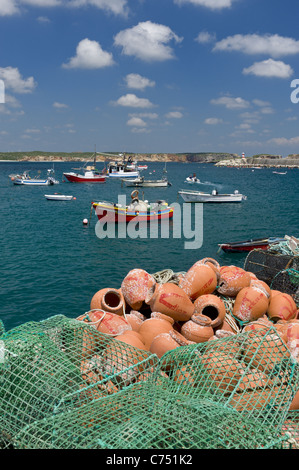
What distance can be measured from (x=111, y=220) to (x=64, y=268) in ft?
31.2

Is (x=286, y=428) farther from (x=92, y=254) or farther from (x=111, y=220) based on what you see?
(x=111, y=220)

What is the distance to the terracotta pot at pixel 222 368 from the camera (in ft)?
12.3

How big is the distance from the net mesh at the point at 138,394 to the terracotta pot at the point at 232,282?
2517 mm

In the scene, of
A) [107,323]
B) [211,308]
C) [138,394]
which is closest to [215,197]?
[211,308]

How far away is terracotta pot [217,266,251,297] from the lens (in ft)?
22.4

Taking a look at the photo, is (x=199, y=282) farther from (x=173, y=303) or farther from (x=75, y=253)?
(x=75, y=253)

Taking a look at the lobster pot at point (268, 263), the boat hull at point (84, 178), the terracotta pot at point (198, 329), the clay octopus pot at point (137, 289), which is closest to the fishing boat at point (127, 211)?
the lobster pot at point (268, 263)

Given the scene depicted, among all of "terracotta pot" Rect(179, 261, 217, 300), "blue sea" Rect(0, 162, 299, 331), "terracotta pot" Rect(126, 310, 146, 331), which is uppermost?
"terracotta pot" Rect(179, 261, 217, 300)

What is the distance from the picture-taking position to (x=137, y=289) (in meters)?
6.62

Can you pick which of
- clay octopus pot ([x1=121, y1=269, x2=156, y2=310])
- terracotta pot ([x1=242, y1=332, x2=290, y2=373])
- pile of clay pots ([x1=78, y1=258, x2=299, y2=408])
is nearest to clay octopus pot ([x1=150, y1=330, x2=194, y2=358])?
pile of clay pots ([x1=78, y1=258, x2=299, y2=408])

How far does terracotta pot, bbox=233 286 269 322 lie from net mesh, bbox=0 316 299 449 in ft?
6.79

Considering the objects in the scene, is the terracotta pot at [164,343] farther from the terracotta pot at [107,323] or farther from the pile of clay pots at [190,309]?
the terracotta pot at [107,323]

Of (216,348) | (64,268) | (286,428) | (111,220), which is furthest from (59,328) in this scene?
(111,220)

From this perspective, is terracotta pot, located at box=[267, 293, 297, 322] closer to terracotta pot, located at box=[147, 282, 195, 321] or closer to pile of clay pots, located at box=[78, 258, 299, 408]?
pile of clay pots, located at box=[78, 258, 299, 408]
